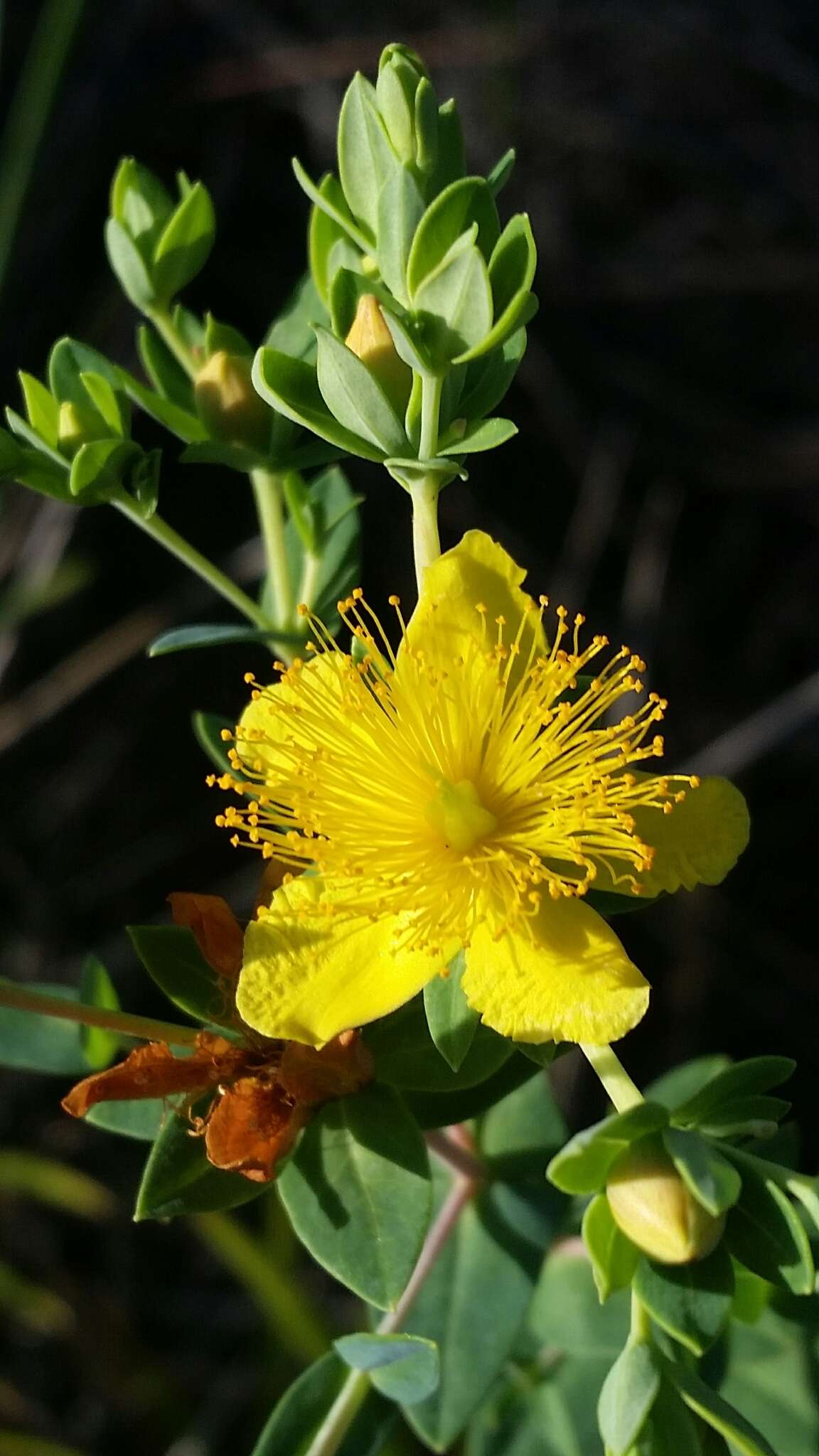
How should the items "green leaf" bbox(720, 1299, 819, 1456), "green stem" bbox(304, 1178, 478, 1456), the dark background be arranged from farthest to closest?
Answer: 1. the dark background
2. "green leaf" bbox(720, 1299, 819, 1456)
3. "green stem" bbox(304, 1178, 478, 1456)

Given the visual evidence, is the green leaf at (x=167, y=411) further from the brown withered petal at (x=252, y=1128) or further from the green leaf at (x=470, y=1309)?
the green leaf at (x=470, y=1309)

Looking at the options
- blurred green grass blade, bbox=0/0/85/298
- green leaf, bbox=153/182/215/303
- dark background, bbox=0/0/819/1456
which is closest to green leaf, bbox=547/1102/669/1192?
green leaf, bbox=153/182/215/303

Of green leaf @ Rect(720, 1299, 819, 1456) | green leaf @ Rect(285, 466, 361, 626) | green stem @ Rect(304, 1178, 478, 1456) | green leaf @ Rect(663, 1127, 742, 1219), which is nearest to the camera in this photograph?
green leaf @ Rect(663, 1127, 742, 1219)

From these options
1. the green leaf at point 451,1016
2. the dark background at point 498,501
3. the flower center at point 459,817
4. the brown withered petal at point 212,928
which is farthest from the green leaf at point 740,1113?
the dark background at point 498,501

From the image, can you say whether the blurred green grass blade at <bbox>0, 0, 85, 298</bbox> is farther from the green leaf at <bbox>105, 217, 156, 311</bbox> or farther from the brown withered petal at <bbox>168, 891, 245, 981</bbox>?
the brown withered petal at <bbox>168, 891, 245, 981</bbox>

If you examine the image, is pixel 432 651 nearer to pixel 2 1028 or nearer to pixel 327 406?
pixel 327 406
